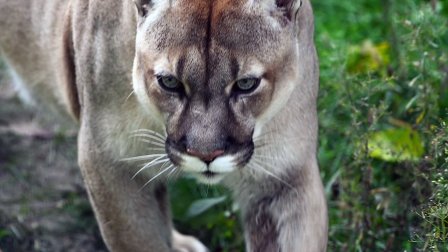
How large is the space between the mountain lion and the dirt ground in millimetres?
630

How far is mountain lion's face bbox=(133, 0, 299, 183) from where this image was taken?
4.17 metres

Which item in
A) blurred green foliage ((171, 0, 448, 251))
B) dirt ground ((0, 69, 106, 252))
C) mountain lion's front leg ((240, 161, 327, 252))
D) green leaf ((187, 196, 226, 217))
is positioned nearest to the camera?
mountain lion's front leg ((240, 161, 327, 252))

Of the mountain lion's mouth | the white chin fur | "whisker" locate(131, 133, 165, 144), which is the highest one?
the white chin fur

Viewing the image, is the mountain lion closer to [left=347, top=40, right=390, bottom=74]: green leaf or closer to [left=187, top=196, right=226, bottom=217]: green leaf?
[left=187, top=196, right=226, bottom=217]: green leaf

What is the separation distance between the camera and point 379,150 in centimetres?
552

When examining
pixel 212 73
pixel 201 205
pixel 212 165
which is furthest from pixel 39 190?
pixel 212 73

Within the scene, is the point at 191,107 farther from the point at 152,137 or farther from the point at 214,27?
the point at 152,137

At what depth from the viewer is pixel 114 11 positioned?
4.75 metres

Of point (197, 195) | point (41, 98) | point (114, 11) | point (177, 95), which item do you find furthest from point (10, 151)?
point (177, 95)

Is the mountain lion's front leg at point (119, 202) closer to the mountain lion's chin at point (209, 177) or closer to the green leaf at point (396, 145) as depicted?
the mountain lion's chin at point (209, 177)

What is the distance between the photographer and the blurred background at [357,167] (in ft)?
17.2

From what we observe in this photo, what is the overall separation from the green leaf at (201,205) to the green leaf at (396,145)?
2.59 ft

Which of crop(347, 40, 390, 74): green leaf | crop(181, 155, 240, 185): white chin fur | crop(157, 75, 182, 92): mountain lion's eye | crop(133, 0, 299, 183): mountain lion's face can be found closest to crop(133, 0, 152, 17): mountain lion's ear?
crop(133, 0, 299, 183): mountain lion's face

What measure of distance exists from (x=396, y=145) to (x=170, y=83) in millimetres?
1684
